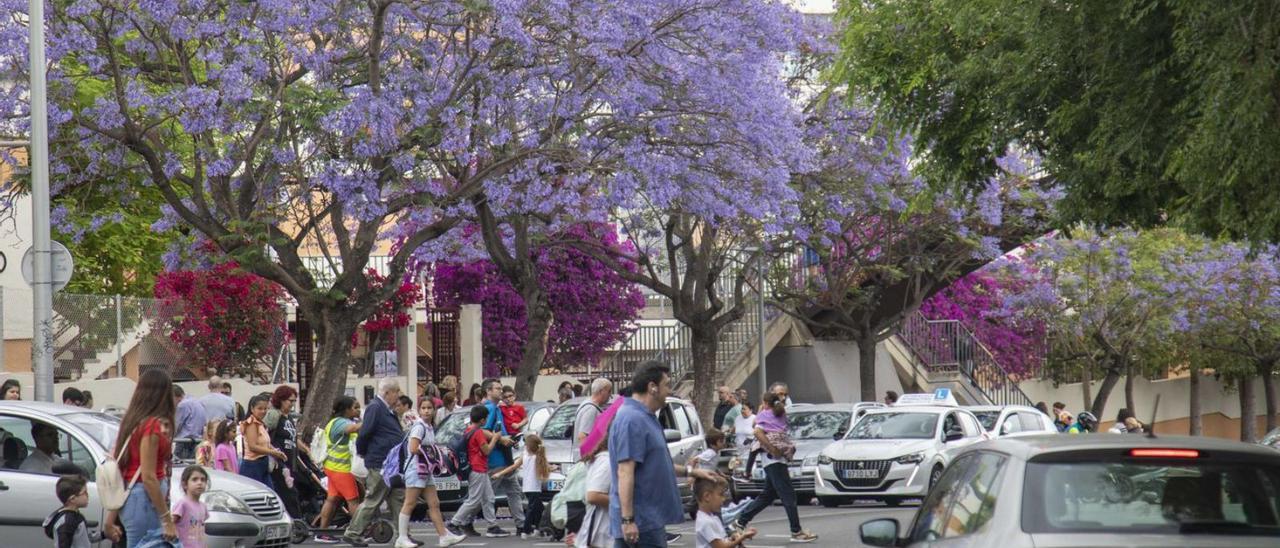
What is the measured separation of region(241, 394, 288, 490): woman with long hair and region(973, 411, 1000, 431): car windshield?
11.4 meters

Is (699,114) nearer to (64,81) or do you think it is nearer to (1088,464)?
(64,81)

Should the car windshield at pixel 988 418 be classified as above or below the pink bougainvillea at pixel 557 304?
below

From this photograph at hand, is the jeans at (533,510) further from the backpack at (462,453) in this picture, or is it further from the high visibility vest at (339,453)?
the high visibility vest at (339,453)

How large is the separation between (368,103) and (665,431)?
531cm

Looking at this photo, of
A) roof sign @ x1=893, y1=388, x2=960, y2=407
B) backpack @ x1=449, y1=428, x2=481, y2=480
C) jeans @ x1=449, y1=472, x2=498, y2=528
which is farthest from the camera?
roof sign @ x1=893, y1=388, x2=960, y2=407

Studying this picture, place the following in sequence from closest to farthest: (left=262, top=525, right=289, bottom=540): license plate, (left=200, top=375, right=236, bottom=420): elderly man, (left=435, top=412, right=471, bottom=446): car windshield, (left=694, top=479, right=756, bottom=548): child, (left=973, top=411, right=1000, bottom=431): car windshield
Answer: (left=694, top=479, right=756, bottom=548): child
(left=262, top=525, right=289, bottom=540): license plate
(left=200, top=375, right=236, bottom=420): elderly man
(left=435, top=412, right=471, bottom=446): car windshield
(left=973, top=411, right=1000, bottom=431): car windshield

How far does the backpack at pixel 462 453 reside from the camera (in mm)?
17656

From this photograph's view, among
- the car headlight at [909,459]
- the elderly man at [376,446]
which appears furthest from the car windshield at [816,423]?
the elderly man at [376,446]

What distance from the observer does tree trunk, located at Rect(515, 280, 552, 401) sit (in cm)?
2617

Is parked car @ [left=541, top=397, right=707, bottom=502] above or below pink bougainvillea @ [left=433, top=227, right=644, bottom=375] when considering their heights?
below

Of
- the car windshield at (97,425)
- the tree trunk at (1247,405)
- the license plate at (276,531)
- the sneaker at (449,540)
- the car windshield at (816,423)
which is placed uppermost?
the car windshield at (97,425)

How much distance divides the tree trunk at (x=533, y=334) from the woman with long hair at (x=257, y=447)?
961 cm

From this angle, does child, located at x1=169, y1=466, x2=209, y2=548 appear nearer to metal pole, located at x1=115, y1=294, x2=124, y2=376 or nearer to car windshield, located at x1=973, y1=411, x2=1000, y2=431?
metal pole, located at x1=115, y1=294, x2=124, y2=376

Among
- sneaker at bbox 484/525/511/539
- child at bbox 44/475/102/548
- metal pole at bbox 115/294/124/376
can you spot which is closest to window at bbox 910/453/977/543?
child at bbox 44/475/102/548
